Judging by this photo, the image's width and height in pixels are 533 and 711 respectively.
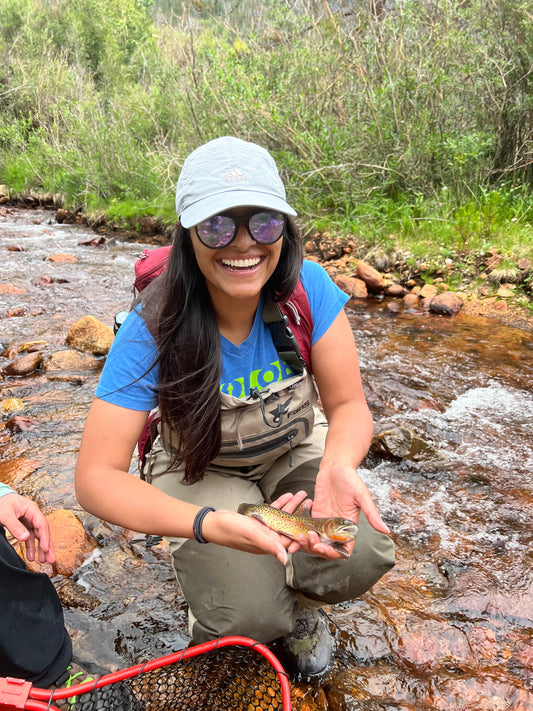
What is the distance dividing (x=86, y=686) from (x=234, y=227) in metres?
1.66

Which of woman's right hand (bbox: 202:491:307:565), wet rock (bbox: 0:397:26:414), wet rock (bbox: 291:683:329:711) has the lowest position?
wet rock (bbox: 0:397:26:414)

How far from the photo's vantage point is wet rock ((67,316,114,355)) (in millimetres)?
5914

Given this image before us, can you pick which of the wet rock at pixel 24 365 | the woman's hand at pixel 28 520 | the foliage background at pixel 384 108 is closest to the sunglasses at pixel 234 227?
the woman's hand at pixel 28 520

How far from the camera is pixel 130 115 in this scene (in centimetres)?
1554

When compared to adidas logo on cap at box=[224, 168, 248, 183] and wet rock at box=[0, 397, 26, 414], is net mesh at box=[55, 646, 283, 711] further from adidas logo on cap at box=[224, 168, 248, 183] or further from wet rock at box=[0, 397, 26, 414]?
wet rock at box=[0, 397, 26, 414]

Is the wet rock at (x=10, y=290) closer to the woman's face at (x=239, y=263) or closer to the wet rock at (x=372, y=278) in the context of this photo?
the wet rock at (x=372, y=278)

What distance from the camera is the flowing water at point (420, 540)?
237 centimetres

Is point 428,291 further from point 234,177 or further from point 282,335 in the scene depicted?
point 234,177

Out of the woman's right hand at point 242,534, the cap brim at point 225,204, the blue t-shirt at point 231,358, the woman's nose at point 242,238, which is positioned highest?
the cap brim at point 225,204

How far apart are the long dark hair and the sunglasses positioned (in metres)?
0.18

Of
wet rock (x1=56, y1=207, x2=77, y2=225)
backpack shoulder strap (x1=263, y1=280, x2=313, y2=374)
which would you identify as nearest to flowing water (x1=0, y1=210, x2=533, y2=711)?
backpack shoulder strap (x1=263, y1=280, x2=313, y2=374)

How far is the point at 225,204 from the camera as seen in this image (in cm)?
196

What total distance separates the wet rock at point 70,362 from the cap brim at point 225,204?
12.9ft

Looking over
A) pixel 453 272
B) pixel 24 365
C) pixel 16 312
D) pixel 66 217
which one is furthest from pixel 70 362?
pixel 66 217
